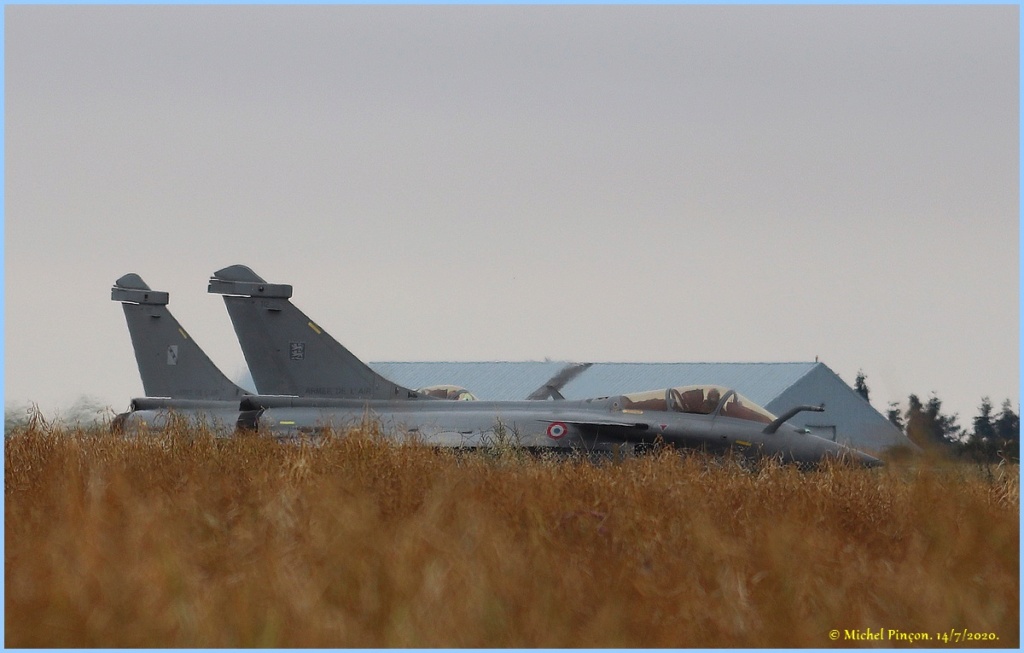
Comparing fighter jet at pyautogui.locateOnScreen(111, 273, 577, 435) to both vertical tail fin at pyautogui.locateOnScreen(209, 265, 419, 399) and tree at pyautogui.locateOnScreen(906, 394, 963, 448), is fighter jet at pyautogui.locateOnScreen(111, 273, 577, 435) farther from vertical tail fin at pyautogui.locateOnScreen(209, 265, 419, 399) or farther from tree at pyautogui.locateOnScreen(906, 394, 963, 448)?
tree at pyautogui.locateOnScreen(906, 394, 963, 448)

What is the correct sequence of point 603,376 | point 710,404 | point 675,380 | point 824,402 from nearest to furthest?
point 710,404 < point 824,402 < point 675,380 < point 603,376

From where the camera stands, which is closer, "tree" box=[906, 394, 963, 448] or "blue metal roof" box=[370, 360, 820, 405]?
"tree" box=[906, 394, 963, 448]

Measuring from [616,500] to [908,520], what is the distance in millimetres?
1901

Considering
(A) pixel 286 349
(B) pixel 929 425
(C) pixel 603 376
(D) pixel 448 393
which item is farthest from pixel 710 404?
(C) pixel 603 376

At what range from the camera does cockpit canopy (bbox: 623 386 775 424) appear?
1430 cm

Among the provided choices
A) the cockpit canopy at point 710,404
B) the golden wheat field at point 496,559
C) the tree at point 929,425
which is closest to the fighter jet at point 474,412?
the cockpit canopy at point 710,404

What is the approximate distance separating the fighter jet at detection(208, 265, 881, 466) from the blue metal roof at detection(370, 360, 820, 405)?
15638mm

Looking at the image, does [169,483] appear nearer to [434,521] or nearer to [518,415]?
[434,521]

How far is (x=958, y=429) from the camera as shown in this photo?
195 inches

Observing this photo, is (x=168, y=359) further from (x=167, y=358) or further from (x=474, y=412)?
(x=474, y=412)

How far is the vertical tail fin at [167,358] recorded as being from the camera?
2273 cm

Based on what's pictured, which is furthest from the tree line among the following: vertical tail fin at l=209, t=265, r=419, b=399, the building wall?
the building wall

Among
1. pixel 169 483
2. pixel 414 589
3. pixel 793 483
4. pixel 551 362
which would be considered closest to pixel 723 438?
pixel 793 483

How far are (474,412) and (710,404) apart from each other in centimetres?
316
